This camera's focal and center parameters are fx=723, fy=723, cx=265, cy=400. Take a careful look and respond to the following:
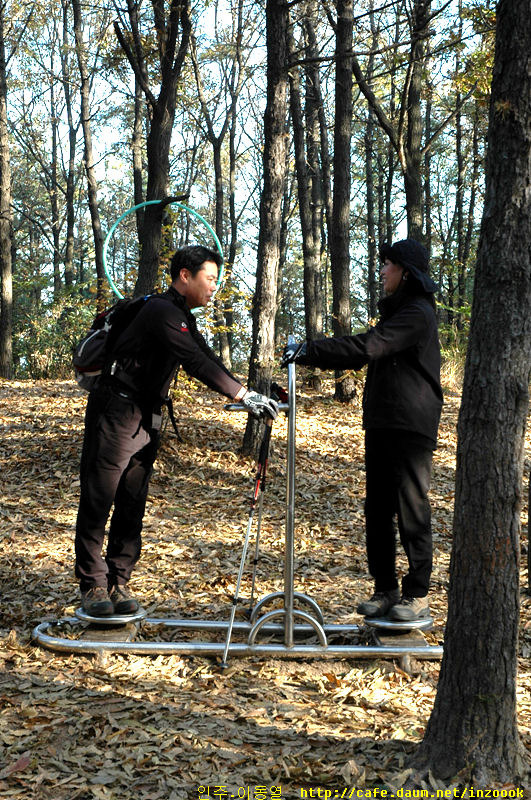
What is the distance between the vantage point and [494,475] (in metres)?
2.89

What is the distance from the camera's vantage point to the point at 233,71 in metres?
24.2

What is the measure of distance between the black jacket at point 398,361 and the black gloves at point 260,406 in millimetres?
352

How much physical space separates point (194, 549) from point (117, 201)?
4348 centimetres

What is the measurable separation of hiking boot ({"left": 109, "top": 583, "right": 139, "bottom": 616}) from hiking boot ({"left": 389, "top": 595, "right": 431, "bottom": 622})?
164cm

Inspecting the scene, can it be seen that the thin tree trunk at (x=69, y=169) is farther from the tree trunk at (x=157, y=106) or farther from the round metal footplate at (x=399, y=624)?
the round metal footplate at (x=399, y=624)

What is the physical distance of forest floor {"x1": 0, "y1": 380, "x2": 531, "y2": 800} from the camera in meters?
3.11

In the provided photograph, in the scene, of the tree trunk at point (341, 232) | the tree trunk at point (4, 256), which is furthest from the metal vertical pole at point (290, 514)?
the tree trunk at point (4, 256)

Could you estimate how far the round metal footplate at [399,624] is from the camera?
4266mm

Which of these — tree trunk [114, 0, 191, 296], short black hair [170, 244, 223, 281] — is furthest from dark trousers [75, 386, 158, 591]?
tree trunk [114, 0, 191, 296]

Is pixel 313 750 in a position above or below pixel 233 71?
below

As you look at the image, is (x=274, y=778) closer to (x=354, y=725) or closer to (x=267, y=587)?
(x=354, y=725)

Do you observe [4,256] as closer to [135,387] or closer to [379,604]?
[135,387]

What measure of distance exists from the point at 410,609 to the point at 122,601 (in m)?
1.81

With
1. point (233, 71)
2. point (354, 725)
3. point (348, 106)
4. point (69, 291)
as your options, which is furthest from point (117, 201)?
point (354, 725)
